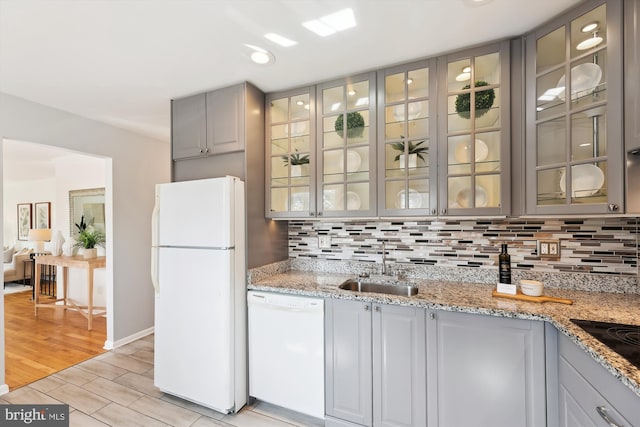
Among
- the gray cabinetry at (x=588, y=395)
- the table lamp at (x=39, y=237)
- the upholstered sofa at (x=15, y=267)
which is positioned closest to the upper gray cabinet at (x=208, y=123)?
the gray cabinetry at (x=588, y=395)

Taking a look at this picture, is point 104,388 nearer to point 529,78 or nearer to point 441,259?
point 441,259

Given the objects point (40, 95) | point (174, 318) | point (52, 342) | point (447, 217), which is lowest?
point (52, 342)

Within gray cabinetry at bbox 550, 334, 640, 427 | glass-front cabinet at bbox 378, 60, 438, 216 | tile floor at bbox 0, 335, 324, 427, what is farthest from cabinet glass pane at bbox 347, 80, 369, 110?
tile floor at bbox 0, 335, 324, 427

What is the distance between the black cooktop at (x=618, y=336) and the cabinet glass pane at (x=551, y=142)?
824mm

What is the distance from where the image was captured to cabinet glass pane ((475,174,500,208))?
1770 mm

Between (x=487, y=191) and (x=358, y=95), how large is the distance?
110 centimetres

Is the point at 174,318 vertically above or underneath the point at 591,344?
underneath

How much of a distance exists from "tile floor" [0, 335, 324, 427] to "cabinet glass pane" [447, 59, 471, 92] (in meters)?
2.37

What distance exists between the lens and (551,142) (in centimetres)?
161

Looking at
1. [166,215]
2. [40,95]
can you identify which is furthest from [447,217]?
[40,95]

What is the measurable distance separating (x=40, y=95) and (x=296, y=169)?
2.16 m

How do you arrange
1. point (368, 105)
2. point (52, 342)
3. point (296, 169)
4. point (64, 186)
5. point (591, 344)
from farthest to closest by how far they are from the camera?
point (64, 186), point (52, 342), point (296, 169), point (368, 105), point (591, 344)

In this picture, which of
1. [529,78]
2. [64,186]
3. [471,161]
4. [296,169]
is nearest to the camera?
[529,78]

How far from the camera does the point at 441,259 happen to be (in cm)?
218
